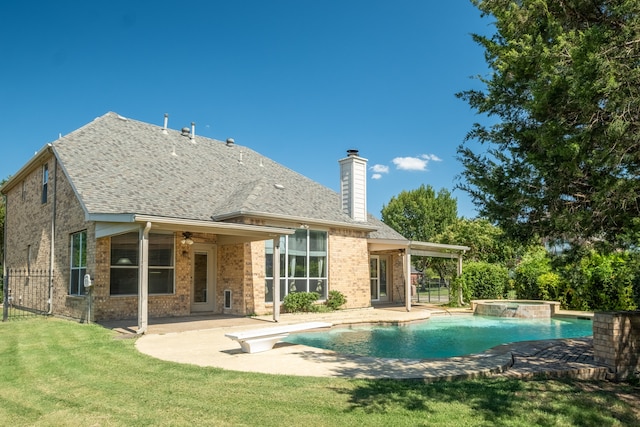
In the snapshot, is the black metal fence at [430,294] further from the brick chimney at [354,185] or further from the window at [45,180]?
the window at [45,180]

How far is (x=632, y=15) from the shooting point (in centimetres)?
509

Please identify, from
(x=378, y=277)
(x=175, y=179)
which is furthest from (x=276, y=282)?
(x=378, y=277)

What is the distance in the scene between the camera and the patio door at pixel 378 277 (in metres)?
23.1

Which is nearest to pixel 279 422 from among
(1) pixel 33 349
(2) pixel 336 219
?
(1) pixel 33 349

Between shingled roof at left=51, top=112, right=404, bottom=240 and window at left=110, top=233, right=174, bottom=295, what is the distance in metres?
1.03

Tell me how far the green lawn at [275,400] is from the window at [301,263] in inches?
343

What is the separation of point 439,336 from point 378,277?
33.2 feet

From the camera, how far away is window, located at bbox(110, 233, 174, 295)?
13.5 metres

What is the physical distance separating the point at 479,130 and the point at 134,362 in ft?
22.2

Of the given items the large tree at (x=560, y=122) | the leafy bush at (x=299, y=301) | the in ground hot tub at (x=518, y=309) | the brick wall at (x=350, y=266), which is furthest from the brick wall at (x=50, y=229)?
the in ground hot tub at (x=518, y=309)

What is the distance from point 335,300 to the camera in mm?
17594

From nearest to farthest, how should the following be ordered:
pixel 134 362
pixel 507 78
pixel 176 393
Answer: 1. pixel 176 393
2. pixel 507 78
3. pixel 134 362

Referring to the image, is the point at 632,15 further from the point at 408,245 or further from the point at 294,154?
the point at 294,154

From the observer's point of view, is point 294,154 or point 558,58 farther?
point 294,154
